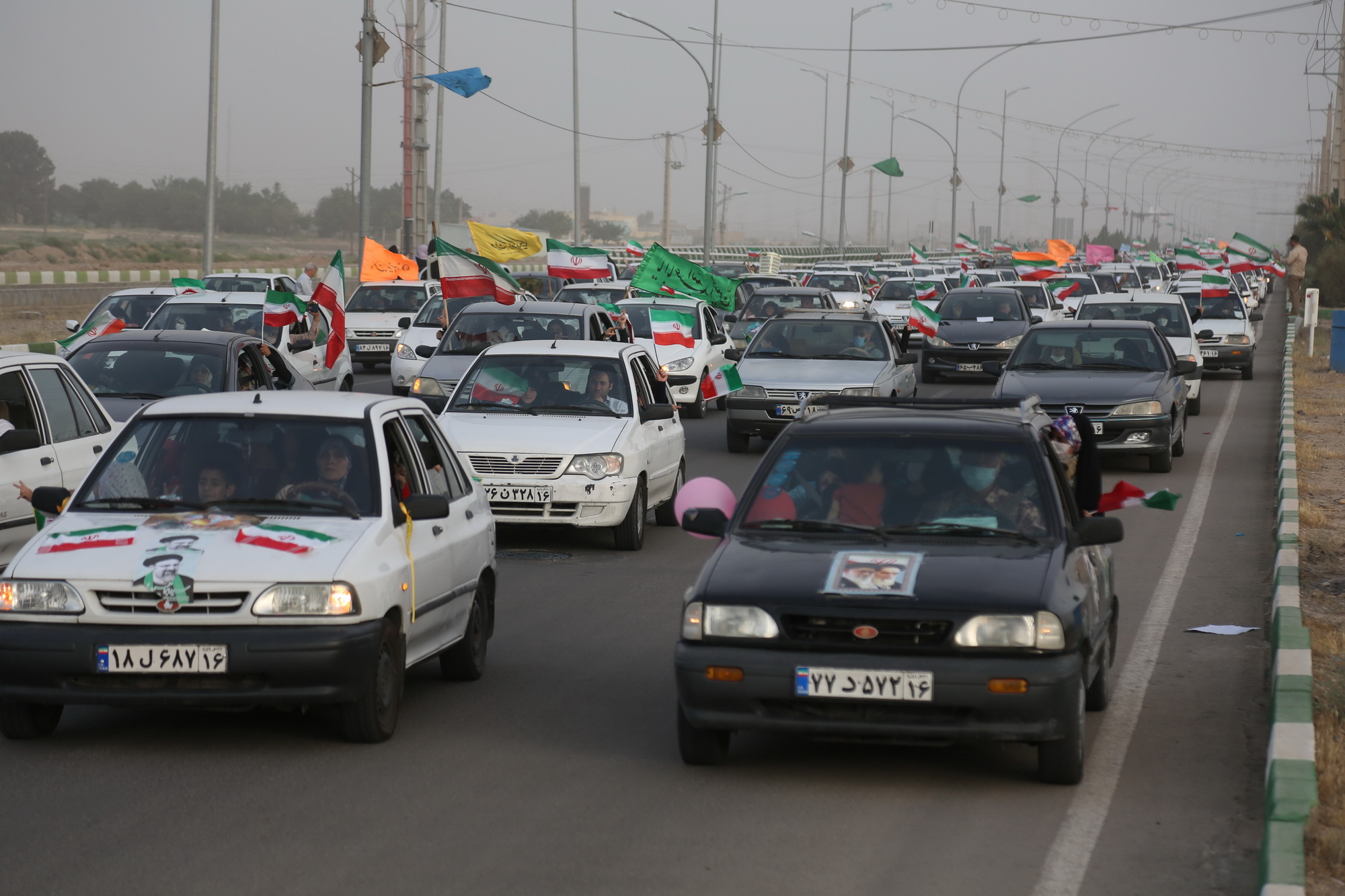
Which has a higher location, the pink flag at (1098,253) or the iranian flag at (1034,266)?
the pink flag at (1098,253)

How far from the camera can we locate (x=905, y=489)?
23.3ft

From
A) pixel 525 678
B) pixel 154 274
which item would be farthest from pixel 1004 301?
pixel 154 274

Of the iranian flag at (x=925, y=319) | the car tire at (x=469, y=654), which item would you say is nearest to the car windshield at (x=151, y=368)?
the car tire at (x=469, y=654)

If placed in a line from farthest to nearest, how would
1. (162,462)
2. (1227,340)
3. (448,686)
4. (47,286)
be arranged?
1. (47,286)
2. (1227,340)
3. (448,686)
4. (162,462)

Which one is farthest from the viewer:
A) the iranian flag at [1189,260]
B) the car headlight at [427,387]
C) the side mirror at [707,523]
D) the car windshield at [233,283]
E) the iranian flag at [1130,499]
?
the iranian flag at [1189,260]

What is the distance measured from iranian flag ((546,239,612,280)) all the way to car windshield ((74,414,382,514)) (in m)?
23.1

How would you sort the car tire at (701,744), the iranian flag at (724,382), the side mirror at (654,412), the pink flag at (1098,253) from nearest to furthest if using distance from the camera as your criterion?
1. the car tire at (701,744)
2. the side mirror at (654,412)
3. the iranian flag at (724,382)
4. the pink flag at (1098,253)

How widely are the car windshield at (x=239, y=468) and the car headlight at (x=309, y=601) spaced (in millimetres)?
601

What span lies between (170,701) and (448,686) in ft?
6.30

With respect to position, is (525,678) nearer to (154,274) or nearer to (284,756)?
(284,756)

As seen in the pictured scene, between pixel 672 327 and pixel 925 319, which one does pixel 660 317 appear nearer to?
pixel 672 327

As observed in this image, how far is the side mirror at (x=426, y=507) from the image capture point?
7.34 meters

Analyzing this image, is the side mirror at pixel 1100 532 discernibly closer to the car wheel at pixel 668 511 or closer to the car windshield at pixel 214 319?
the car wheel at pixel 668 511

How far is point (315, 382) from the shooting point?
64.1ft
